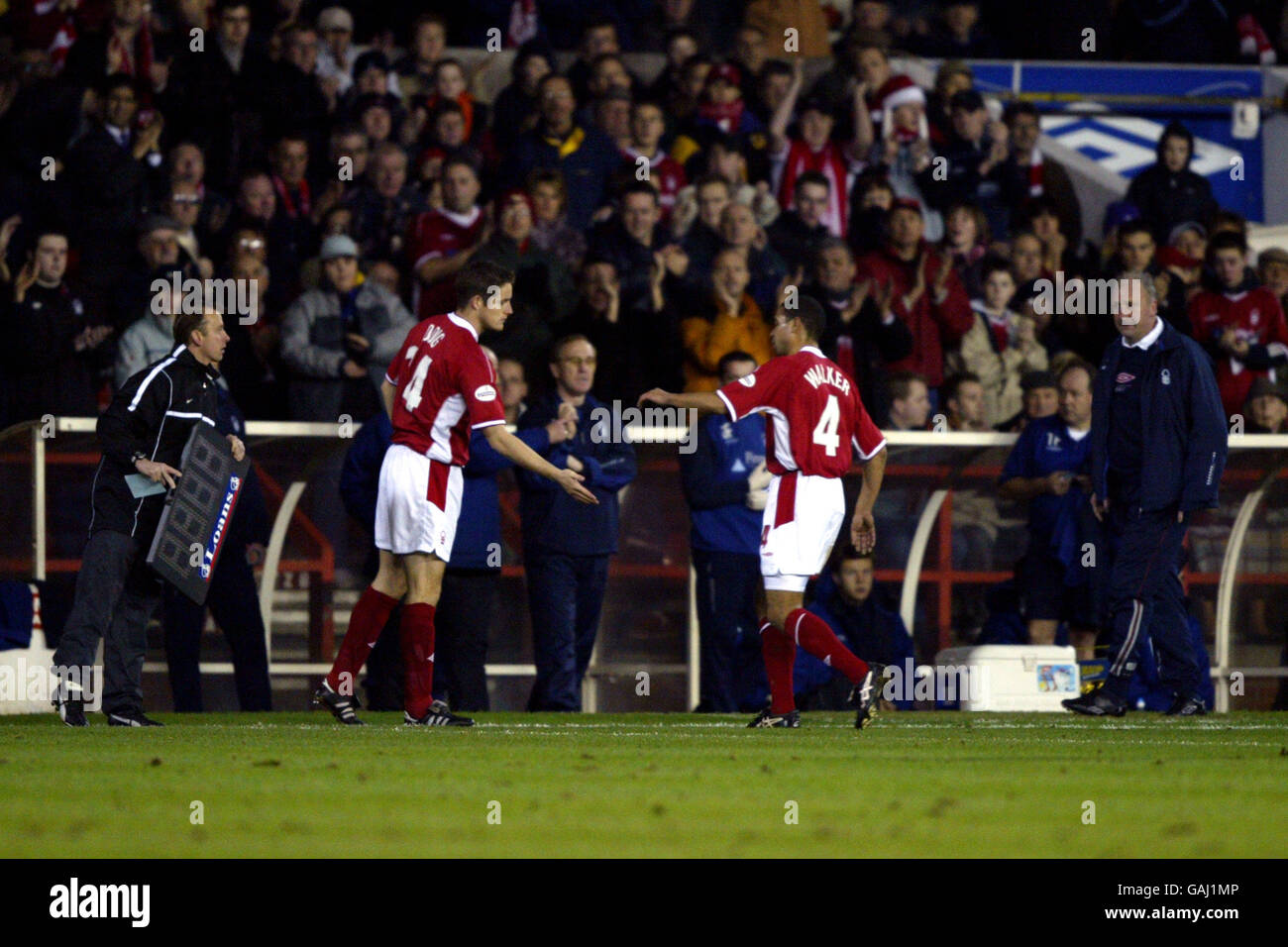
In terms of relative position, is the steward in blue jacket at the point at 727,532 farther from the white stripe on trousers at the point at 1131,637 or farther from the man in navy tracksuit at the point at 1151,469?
the white stripe on trousers at the point at 1131,637

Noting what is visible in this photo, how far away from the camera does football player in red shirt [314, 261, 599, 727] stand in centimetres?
895

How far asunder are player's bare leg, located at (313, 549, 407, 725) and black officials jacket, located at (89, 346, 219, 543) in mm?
1028

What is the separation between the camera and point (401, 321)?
40.8 feet

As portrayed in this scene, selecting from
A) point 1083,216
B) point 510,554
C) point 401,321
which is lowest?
point 510,554

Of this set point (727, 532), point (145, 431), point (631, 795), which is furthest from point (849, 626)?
point (631, 795)

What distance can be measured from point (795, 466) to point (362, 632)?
80.5 inches

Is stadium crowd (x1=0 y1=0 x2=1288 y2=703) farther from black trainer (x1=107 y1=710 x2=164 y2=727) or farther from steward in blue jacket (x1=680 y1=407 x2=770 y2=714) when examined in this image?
black trainer (x1=107 y1=710 x2=164 y2=727)

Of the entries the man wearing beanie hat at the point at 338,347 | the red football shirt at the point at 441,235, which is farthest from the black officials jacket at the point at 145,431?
the red football shirt at the point at 441,235

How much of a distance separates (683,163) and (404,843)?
10.3 m

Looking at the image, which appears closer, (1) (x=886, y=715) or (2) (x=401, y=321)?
(1) (x=886, y=715)

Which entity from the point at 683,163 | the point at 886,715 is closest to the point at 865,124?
the point at 683,163

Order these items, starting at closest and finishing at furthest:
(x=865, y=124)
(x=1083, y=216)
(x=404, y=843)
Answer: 1. (x=404, y=843)
2. (x=865, y=124)
3. (x=1083, y=216)
